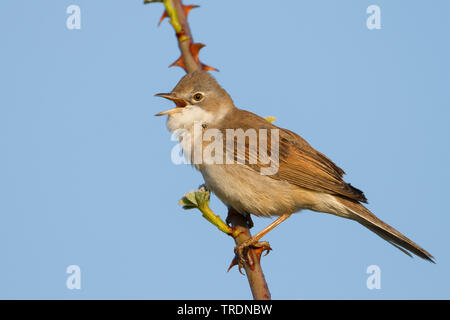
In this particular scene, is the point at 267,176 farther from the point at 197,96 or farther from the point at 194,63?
the point at 194,63

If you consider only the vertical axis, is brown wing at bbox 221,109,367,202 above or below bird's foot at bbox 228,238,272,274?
above

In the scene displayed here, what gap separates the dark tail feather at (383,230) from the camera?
416cm

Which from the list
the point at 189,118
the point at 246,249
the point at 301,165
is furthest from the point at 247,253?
the point at 189,118

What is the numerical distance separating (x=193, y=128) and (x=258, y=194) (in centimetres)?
86

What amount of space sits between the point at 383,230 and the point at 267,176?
3.62 ft

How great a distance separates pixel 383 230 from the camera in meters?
4.46

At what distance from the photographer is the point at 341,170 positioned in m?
5.09

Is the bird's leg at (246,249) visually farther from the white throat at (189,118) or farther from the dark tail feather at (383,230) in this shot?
the white throat at (189,118)

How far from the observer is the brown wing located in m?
4.71

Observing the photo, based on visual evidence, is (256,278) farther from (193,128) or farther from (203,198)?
(193,128)

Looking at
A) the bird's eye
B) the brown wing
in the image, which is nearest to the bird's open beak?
the bird's eye

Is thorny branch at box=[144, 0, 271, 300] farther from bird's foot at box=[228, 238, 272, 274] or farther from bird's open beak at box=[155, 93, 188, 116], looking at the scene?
bird's open beak at box=[155, 93, 188, 116]
